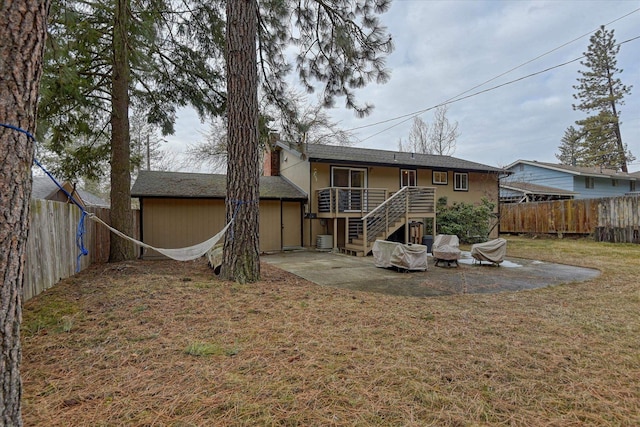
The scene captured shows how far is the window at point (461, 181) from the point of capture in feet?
49.1

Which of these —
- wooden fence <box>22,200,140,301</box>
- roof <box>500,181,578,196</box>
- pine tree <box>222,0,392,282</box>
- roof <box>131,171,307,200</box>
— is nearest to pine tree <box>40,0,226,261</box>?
pine tree <box>222,0,392,282</box>

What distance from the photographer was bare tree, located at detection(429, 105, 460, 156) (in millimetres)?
25547

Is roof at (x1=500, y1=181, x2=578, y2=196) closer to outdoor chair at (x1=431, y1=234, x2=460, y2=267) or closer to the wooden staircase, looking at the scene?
the wooden staircase

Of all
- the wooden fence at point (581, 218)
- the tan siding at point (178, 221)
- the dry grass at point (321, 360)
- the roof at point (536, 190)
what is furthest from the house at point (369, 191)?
the dry grass at point (321, 360)

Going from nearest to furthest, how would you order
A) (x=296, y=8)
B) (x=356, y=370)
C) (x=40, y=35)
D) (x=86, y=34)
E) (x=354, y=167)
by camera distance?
(x=40, y=35) < (x=356, y=370) < (x=86, y=34) < (x=296, y=8) < (x=354, y=167)

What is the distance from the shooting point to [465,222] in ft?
44.6

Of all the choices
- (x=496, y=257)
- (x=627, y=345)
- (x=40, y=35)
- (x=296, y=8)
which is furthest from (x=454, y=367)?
(x=296, y=8)

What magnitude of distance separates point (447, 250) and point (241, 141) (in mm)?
5509

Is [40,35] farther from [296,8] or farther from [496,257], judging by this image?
[496,257]

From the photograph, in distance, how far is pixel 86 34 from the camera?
6.06 meters

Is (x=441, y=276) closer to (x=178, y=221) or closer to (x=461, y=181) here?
(x=178, y=221)

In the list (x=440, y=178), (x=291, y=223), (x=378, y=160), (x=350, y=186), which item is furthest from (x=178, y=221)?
(x=440, y=178)

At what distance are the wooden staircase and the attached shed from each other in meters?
2.64

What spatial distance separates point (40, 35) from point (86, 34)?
5.94 metres
